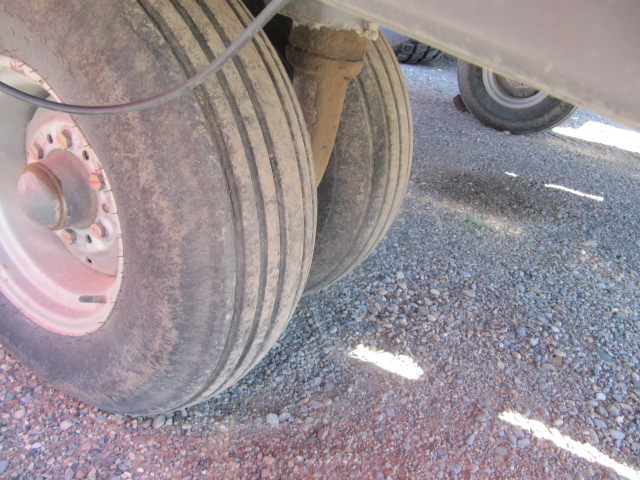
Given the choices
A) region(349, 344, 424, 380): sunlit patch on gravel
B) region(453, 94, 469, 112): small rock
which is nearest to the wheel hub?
region(349, 344, 424, 380): sunlit patch on gravel

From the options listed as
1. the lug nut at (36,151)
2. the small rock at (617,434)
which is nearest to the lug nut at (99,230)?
the lug nut at (36,151)

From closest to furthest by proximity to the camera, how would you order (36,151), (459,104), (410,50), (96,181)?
1. (96,181)
2. (36,151)
3. (459,104)
4. (410,50)

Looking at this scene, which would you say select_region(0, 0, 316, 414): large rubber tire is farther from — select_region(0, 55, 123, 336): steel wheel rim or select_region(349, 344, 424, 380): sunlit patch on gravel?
select_region(349, 344, 424, 380): sunlit patch on gravel

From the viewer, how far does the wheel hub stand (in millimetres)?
1213

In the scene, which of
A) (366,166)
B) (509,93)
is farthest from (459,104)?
(366,166)

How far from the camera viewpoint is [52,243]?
1530 mm

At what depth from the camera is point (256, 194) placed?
1039 mm

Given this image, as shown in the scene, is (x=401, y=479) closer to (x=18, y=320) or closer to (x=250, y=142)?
(x=250, y=142)

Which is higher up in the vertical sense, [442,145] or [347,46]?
[347,46]

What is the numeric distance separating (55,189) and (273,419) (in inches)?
32.8

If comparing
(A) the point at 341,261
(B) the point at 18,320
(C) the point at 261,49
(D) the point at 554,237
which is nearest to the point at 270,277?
(C) the point at 261,49

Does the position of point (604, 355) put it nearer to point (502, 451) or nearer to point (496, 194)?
point (502, 451)

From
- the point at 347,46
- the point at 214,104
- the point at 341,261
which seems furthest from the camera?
the point at 341,261

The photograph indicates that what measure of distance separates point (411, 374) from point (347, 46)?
1043 mm
